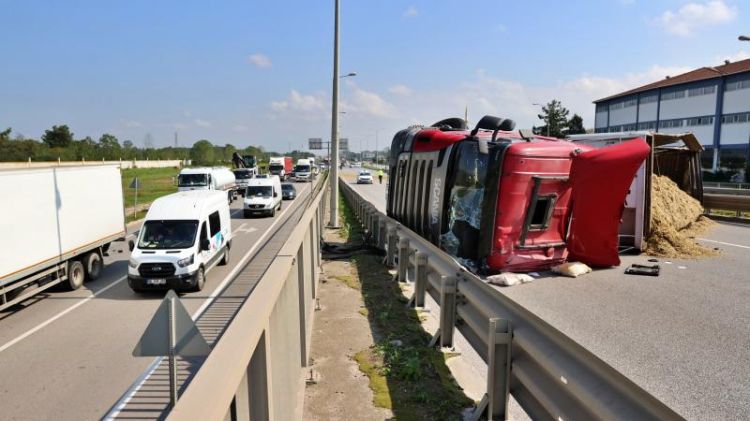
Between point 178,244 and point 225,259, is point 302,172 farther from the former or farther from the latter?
point 178,244

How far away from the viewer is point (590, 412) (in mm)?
2928

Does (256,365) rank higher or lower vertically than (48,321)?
higher

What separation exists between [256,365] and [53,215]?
38.7ft

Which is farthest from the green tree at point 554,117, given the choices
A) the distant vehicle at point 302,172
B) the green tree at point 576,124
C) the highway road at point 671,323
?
the highway road at point 671,323

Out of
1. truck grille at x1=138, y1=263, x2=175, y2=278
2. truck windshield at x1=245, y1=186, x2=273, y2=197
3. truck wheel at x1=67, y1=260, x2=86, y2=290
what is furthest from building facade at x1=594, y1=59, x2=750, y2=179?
truck wheel at x1=67, y1=260, x2=86, y2=290

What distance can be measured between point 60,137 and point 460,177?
9897 cm

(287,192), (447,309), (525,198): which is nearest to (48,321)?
(447,309)

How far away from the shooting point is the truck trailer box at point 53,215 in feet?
35.2

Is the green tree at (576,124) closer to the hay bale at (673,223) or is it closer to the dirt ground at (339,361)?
the hay bale at (673,223)

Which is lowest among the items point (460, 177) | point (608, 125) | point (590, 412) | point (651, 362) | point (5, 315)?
point (5, 315)

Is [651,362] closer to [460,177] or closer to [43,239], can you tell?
[460,177]

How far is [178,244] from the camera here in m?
13.3

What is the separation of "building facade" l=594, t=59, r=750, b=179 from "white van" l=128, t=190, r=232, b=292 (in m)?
57.6

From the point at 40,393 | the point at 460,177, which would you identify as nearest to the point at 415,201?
the point at 460,177
